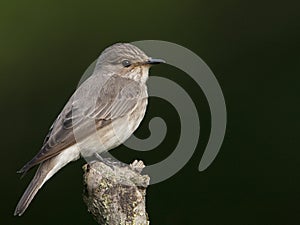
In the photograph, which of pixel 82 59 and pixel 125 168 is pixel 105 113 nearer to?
pixel 125 168

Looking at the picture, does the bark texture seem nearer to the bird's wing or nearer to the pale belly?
the bird's wing

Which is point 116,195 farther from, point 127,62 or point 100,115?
point 127,62

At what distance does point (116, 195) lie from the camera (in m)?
4.45

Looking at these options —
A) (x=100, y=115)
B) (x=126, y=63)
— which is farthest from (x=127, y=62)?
(x=100, y=115)

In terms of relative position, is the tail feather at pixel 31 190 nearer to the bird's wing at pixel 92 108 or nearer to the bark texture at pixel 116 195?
the bird's wing at pixel 92 108

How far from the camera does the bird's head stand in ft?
19.5

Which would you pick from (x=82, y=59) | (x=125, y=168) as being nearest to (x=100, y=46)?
(x=82, y=59)

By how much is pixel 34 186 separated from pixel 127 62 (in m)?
1.16

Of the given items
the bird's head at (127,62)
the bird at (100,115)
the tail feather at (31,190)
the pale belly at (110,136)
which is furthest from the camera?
the bird's head at (127,62)

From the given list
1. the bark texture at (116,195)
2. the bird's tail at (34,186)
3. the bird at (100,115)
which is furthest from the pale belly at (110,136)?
the bark texture at (116,195)

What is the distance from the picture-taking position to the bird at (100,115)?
5.42 meters

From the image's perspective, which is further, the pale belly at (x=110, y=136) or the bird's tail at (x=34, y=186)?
the pale belly at (x=110, y=136)

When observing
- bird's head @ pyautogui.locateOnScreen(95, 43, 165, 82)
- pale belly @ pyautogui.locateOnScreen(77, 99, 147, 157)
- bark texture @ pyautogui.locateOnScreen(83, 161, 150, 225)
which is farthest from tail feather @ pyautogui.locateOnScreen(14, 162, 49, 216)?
bird's head @ pyautogui.locateOnScreen(95, 43, 165, 82)

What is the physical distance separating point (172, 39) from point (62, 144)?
7.42ft
